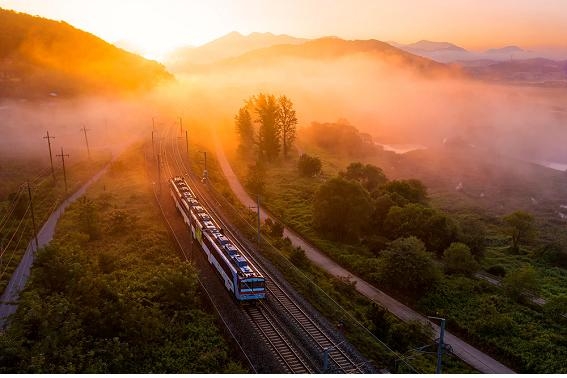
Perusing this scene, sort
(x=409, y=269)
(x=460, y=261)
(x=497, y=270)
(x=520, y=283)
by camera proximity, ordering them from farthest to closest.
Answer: (x=497, y=270), (x=460, y=261), (x=520, y=283), (x=409, y=269)

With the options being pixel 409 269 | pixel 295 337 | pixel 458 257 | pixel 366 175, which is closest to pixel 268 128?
pixel 366 175

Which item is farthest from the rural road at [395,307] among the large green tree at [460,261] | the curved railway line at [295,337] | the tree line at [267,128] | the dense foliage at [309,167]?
the tree line at [267,128]

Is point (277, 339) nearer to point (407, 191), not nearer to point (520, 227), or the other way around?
point (407, 191)

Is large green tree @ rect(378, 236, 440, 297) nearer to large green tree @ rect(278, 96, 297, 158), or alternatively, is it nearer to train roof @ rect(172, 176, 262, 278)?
train roof @ rect(172, 176, 262, 278)

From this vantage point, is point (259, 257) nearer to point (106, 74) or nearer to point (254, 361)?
point (254, 361)

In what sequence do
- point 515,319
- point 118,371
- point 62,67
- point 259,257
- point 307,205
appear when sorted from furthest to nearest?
point 62,67
point 307,205
point 259,257
point 515,319
point 118,371

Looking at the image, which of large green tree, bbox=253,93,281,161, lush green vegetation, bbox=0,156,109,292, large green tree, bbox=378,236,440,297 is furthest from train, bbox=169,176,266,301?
large green tree, bbox=253,93,281,161

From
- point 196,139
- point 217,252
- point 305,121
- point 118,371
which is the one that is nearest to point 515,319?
point 217,252
